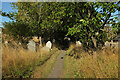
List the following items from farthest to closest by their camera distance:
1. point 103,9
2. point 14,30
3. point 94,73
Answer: point 14,30 < point 103,9 < point 94,73

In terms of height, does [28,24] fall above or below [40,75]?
above

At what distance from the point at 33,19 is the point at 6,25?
12.1 feet

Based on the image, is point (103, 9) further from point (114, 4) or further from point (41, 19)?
point (41, 19)

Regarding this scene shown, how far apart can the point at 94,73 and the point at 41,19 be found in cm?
1188

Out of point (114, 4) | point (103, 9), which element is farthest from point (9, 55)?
point (114, 4)

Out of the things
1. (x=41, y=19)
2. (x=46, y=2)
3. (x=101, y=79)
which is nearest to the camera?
(x=101, y=79)

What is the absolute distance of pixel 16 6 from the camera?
14953 millimetres

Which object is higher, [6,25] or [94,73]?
[6,25]

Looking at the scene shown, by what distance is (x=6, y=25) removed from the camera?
12.0m

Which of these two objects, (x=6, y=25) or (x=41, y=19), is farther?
(x=41, y=19)

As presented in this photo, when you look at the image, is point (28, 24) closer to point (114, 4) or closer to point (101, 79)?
point (114, 4)

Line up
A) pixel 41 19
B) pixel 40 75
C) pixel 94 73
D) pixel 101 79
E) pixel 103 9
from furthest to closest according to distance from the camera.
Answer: pixel 41 19 → pixel 103 9 → pixel 40 75 → pixel 94 73 → pixel 101 79

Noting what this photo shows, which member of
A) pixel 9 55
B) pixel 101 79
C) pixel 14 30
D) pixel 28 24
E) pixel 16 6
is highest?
pixel 16 6

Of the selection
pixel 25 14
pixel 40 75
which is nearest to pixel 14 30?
pixel 25 14
